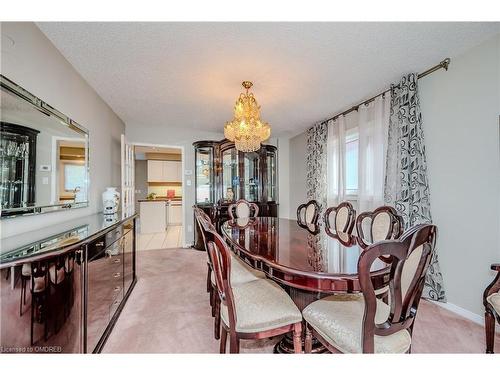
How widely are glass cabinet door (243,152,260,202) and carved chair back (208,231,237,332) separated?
337cm

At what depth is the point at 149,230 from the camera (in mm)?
5887

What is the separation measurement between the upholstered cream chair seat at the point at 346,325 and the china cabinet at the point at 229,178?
3.11 metres

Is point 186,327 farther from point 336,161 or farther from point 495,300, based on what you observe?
point 336,161

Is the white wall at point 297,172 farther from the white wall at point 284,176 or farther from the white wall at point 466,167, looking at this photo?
the white wall at point 466,167

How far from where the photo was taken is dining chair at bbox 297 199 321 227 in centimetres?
284

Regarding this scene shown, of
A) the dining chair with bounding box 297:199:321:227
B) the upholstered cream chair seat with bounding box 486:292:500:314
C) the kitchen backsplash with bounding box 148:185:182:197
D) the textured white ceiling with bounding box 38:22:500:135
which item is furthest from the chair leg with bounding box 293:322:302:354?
the kitchen backsplash with bounding box 148:185:182:197

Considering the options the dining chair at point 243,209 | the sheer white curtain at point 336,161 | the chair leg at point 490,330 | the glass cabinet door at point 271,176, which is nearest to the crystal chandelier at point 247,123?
the dining chair at point 243,209

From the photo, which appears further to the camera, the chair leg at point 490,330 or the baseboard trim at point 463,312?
the baseboard trim at point 463,312

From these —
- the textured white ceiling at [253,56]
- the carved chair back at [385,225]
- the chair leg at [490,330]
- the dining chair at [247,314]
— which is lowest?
the chair leg at [490,330]

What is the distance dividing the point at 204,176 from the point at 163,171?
2978 mm

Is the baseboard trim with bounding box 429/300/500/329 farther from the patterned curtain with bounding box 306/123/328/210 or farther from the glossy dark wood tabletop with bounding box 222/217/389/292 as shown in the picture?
the patterned curtain with bounding box 306/123/328/210

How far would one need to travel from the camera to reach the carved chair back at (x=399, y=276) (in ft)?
2.81

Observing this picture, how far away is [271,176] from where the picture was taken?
15.6ft
